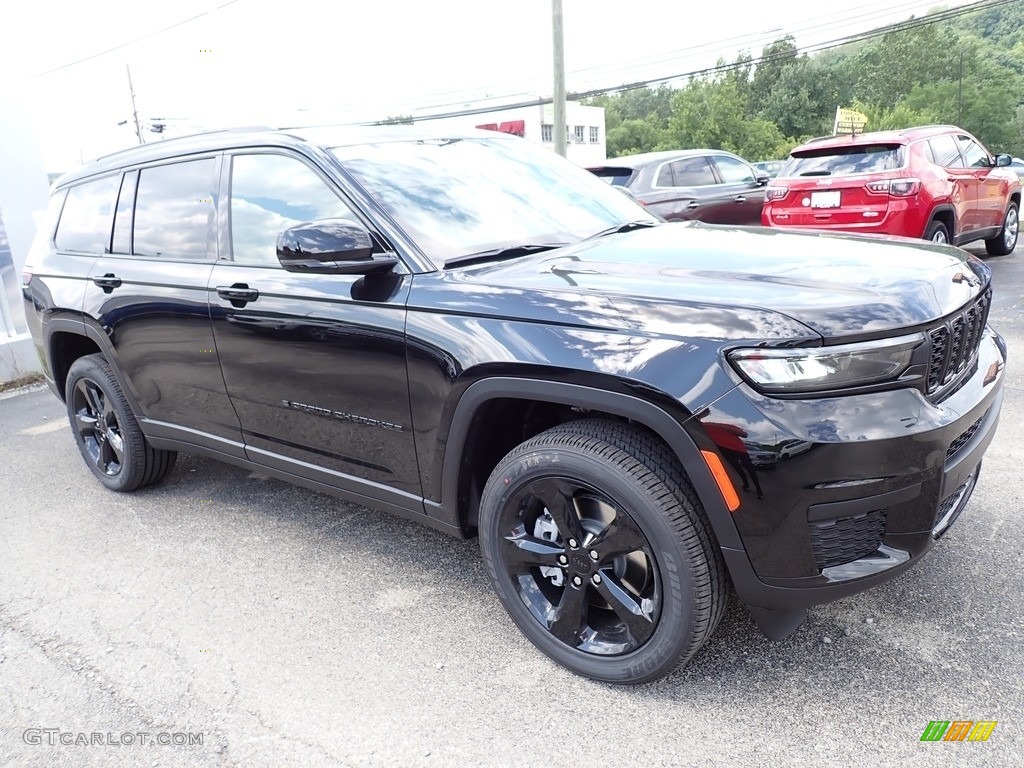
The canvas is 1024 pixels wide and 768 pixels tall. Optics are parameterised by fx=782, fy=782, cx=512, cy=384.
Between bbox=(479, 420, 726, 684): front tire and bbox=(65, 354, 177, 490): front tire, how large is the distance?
2.46 meters

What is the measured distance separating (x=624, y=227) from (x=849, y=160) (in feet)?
20.3

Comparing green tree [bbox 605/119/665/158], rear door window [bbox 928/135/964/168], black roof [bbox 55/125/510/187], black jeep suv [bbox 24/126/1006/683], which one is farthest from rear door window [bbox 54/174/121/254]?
green tree [bbox 605/119/665/158]

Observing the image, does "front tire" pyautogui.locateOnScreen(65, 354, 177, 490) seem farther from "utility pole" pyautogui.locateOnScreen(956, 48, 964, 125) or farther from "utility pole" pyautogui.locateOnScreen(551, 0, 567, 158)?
"utility pole" pyautogui.locateOnScreen(956, 48, 964, 125)

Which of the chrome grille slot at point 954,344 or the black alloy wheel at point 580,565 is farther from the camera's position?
the black alloy wheel at point 580,565

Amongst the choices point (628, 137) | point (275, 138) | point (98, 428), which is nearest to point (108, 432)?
point (98, 428)

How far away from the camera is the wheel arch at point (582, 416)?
6.91ft

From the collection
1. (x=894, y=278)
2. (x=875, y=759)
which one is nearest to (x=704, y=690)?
(x=875, y=759)

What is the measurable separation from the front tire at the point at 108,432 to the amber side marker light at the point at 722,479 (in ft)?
10.6

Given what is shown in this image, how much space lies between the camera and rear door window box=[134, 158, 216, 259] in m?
3.50

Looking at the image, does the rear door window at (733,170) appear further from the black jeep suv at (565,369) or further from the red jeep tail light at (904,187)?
the black jeep suv at (565,369)

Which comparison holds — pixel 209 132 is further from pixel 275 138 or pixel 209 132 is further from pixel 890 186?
pixel 890 186

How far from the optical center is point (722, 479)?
2.07 m

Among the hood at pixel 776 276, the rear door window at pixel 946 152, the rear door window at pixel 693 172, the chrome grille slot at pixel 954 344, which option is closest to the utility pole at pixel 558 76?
the rear door window at pixel 693 172

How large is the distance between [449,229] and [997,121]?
57.3 metres
